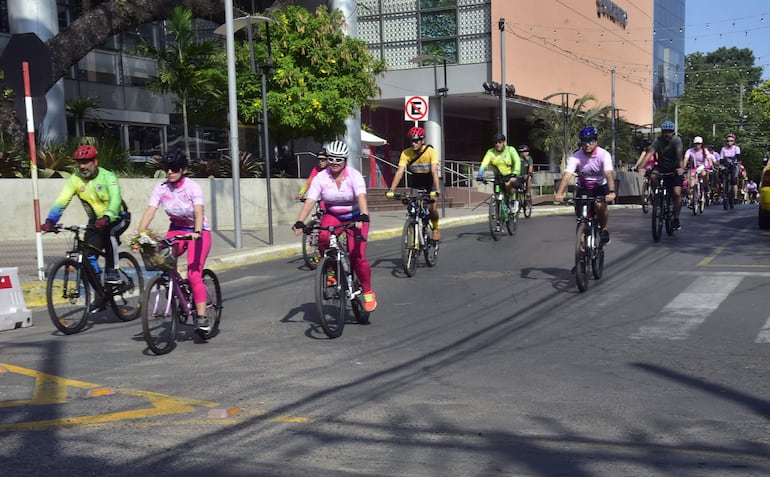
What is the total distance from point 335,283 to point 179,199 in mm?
1606

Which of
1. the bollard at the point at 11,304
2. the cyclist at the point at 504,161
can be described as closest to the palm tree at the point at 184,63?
the cyclist at the point at 504,161

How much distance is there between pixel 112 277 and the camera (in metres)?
8.69

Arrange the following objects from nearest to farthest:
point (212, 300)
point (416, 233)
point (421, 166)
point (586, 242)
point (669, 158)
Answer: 1. point (212, 300)
2. point (586, 242)
3. point (416, 233)
4. point (421, 166)
5. point (669, 158)

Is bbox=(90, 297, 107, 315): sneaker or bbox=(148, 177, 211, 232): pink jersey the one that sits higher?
bbox=(148, 177, 211, 232): pink jersey

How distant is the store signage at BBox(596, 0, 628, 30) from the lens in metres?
54.3

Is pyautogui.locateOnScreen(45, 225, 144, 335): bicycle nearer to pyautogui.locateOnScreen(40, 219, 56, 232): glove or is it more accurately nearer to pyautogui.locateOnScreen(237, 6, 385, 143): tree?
pyautogui.locateOnScreen(40, 219, 56, 232): glove

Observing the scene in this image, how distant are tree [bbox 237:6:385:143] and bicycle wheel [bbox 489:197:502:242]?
7.43 metres

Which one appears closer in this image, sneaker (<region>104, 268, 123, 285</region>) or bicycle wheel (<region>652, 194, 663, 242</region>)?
sneaker (<region>104, 268, 123, 285</region>)

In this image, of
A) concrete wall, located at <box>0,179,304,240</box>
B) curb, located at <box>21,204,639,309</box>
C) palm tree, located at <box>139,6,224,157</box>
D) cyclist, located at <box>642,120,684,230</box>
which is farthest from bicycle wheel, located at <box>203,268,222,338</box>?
palm tree, located at <box>139,6,224,157</box>

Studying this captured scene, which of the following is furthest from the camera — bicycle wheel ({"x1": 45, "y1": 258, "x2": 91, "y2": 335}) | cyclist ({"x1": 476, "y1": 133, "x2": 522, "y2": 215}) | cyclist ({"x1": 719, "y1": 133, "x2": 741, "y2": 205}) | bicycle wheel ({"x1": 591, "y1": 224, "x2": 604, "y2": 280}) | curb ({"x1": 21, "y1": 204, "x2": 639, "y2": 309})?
cyclist ({"x1": 719, "y1": 133, "x2": 741, "y2": 205})

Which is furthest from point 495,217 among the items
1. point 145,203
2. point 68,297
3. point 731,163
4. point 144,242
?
point 731,163

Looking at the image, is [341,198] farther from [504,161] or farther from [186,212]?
[504,161]

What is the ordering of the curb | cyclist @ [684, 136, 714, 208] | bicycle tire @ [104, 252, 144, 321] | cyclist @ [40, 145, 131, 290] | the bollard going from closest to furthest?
cyclist @ [40, 145, 131, 290] < bicycle tire @ [104, 252, 144, 321] < the bollard < the curb < cyclist @ [684, 136, 714, 208]

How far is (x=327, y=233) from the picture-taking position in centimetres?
802
